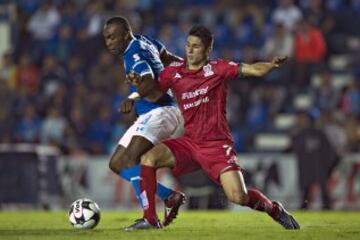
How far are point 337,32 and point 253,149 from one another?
12.3ft

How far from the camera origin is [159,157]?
34.9ft

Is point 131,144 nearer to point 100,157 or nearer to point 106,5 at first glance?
point 100,157

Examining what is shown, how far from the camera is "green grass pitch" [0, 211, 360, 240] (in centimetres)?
991

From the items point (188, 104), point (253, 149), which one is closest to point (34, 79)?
point (253, 149)

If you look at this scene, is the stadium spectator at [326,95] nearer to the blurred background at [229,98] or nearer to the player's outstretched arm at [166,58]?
the blurred background at [229,98]

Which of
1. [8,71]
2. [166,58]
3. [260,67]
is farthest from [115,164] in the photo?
[8,71]

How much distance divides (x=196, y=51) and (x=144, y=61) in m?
0.64

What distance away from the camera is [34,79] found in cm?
A: 2250

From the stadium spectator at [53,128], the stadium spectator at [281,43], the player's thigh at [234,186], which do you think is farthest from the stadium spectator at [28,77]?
the player's thigh at [234,186]

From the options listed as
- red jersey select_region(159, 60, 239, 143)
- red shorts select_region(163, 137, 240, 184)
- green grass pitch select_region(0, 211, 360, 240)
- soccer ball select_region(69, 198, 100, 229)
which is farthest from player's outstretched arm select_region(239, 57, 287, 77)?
soccer ball select_region(69, 198, 100, 229)

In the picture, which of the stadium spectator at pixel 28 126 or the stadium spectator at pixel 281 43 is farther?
the stadium spectator at pixel 281 43

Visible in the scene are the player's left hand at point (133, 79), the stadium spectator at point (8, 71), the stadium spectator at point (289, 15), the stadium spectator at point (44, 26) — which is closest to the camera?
the player's left hand at point (133, 79)

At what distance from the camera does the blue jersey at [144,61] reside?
1085cm

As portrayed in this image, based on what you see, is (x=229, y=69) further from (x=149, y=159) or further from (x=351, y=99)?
(x=351, y=99)
